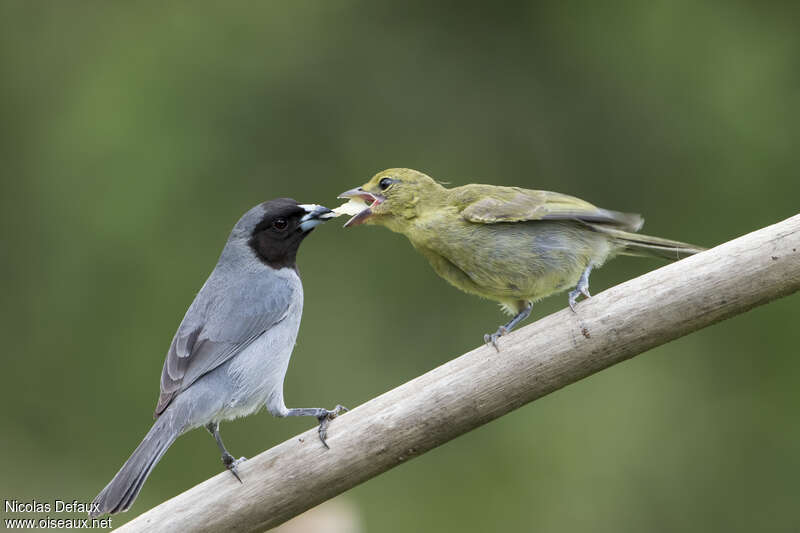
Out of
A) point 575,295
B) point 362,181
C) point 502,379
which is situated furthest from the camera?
point 362,181

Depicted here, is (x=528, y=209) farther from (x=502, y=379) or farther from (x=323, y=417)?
(x=323, y=417)

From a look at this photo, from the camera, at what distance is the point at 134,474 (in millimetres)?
2961

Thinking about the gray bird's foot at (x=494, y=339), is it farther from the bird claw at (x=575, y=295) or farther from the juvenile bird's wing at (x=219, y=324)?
the juvenile bird's wing at (x=219, y=324)

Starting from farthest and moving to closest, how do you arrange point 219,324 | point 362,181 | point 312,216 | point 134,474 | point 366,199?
point 362,181, point 366,199, point 312,216, point 219,324, point 134,474

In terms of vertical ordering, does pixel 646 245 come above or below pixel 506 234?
below

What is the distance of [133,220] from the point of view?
598cm

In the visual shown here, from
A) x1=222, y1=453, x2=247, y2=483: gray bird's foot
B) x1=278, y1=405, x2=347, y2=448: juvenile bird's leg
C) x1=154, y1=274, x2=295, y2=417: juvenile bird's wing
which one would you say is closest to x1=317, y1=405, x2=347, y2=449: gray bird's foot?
x1=278, y1=405, x2=347, y2=448: juvenile bird's leg

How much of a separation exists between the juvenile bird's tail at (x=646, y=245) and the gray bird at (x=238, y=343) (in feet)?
3.79

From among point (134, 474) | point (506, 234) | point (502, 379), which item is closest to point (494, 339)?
point (502, 379)

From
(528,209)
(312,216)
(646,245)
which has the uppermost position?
(312,216)

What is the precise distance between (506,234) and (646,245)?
0.56 metres

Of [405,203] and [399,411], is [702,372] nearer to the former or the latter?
[405,203]

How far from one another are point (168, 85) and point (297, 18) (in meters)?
0.97

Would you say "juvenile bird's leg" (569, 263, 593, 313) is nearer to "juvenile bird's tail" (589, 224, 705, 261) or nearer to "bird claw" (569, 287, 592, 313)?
"bird claw" (569, 287, 592, 313)
